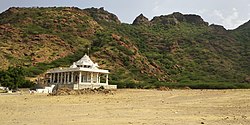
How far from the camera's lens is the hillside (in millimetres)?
75562

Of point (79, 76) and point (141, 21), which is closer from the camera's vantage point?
point (79, 76)

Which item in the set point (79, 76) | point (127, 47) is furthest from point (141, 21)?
point (79, 76)

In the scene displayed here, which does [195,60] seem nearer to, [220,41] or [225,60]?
[225,60]

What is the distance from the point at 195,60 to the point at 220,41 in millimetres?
20842

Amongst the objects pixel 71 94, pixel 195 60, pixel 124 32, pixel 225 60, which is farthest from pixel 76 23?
pixel 71 94

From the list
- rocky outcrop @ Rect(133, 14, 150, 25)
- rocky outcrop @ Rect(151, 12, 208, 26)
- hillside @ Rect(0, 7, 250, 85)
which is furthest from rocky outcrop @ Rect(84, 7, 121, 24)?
rocky outcrop @ Rect(151, 12, 208, 26)

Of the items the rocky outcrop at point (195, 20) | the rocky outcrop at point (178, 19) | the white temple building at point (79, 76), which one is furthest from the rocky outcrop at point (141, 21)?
the white temple building at point (79, 76)

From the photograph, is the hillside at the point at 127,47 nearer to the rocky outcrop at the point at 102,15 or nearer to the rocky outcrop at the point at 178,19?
the rocky outcrop at the point at 178,19

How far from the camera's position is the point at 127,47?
8725cm

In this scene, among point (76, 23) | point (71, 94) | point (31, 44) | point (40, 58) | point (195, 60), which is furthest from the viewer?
point (76, 23)

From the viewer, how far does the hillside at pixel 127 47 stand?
248 ft

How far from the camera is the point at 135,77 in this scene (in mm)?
70750

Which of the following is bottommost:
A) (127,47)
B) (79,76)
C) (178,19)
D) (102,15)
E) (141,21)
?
(79,76)

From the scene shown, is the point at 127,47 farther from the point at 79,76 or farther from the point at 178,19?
the point at 178,19
